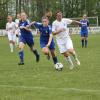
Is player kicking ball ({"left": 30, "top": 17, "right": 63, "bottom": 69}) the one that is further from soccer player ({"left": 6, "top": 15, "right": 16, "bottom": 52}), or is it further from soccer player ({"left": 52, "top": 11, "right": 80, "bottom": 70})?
Answer: soccer player ({"left": 6, "top": 15, "right": 16, "bottom": 52})

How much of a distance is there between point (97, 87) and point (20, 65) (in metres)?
7.32

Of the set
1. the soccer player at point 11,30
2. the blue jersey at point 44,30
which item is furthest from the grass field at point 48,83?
the soccer player at point 11,30

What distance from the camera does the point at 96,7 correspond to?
316 ft

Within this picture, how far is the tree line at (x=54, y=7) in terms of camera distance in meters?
88.8

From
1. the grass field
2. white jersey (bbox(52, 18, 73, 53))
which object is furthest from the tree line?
the grass field

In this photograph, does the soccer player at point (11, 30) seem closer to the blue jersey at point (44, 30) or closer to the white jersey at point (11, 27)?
the white jersey at point (11, 27)

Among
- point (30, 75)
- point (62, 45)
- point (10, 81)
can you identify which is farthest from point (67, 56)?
point (10, 81)

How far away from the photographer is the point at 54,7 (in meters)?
90.8

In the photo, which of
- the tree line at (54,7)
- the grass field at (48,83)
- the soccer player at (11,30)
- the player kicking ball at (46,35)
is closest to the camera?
the grass field at (48,83)

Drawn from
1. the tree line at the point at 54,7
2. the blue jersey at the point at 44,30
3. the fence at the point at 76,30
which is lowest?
the fence at the point at 76,30

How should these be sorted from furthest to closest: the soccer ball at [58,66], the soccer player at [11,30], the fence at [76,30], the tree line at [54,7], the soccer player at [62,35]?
the tree line at [54,7] < the fence at [76,30] < the soccer player at [11,30] < the soccer player at [62,35] < the soccer ball at [58,66]

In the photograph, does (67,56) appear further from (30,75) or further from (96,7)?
(96,7)

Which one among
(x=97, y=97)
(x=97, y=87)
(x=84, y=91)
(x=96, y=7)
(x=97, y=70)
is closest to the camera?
(x=97, y=97)

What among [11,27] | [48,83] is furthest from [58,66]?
[11,27]
